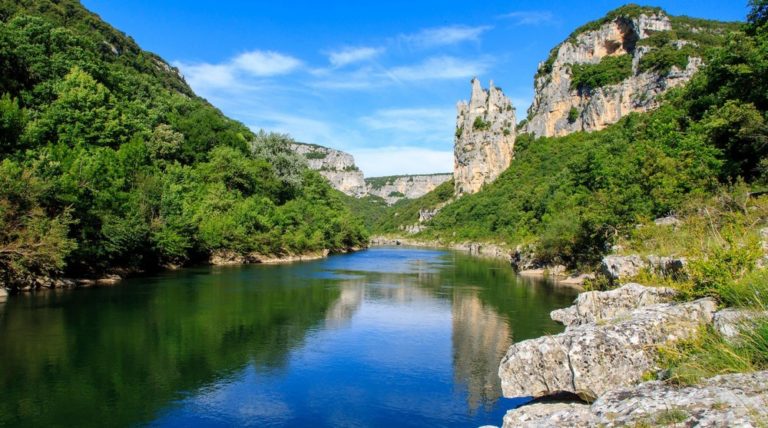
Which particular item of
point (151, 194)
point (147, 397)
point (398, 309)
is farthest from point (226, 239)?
point (147, 397)

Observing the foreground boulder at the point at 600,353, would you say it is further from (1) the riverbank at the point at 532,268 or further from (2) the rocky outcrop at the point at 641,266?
(1) the riverbank at the point at 532,268

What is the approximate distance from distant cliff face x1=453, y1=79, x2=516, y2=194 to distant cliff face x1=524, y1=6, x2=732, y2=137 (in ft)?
42.3

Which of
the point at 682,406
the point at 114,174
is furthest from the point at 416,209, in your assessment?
the point at 682,406

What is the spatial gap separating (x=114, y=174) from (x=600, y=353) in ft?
159

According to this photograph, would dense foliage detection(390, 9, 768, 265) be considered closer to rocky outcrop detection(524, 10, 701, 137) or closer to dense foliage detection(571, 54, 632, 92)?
rocky outcrop detection(524, 10, 701, 137)

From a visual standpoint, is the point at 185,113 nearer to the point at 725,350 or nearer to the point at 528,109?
the point at 725,350

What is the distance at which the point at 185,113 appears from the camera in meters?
85.1

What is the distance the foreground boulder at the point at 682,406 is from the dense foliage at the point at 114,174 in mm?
Result: 34381

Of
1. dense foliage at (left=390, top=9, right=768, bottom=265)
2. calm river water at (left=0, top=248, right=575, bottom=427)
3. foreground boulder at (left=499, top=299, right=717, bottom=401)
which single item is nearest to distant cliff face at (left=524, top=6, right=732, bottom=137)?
dense foliage at (left=390, top=9, right=768, bottom=265)

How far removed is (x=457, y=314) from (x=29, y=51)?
180 feet

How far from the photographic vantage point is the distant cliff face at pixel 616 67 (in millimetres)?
93662

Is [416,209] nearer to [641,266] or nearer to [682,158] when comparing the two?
[682,158]

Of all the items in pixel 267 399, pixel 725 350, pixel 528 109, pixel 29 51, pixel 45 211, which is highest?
pixel 528 109

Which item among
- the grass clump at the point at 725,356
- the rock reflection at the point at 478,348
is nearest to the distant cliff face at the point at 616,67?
the rock reflection at the point at 478,348
